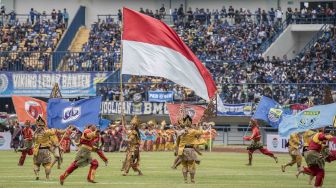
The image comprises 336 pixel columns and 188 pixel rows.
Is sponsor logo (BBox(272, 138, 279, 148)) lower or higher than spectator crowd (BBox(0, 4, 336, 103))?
lower

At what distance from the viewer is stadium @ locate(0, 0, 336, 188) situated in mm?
37906

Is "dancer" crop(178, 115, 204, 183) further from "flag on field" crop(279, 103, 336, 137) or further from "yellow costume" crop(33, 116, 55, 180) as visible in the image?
"yellow costume" crop(33, 116, 55, 180)

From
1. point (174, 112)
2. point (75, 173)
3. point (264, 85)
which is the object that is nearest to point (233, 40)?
point (264, 85)

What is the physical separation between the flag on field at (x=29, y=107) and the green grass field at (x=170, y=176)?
3.67m

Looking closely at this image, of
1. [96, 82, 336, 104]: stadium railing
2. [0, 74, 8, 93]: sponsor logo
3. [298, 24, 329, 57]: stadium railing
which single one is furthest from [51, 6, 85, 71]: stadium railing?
[298, 24, 329, 57]: stadium railing

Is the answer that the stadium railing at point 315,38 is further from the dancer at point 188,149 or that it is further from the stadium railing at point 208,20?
the dancer at point 188,149

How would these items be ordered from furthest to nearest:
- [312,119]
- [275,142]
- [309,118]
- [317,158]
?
[275,142], [309,118], [312,119], [317,158]

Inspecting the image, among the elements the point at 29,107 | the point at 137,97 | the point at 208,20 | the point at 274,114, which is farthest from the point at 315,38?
the point at 29,107

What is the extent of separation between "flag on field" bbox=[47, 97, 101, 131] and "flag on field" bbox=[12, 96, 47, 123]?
14.9 feet

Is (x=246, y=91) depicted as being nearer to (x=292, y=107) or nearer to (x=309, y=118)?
(x=292, y=107)

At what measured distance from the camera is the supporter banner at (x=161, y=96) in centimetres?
7288

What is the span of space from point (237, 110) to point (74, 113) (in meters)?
25.2

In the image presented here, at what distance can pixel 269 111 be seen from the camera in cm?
6250

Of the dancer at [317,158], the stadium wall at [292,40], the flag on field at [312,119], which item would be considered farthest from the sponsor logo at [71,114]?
the stadium wall at [292,40]
